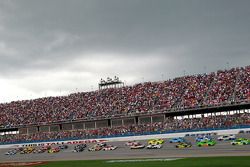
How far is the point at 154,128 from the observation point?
89688 millimetres

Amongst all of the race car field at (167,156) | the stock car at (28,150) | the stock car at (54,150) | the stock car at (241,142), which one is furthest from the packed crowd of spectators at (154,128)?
the stock car at (241,142)

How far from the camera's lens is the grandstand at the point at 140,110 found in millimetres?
85812

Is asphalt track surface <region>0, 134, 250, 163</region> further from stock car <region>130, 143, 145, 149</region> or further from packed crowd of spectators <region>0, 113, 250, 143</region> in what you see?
packed crowd of spectators <region>0, 113, 250, 143</region>

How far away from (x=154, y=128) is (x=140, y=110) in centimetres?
897

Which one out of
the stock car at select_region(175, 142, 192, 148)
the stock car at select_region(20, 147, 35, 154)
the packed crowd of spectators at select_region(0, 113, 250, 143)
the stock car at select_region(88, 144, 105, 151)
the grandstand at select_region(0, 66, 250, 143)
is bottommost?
the stock car at select_region(20, 147, 35, 154)

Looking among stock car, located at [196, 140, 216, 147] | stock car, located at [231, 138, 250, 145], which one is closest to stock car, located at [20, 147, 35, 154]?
stock car, located at [196, 140, 216, 147]

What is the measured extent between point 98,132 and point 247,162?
5738 cm

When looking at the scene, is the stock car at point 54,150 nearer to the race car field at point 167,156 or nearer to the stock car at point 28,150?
the race car field at point 167,156

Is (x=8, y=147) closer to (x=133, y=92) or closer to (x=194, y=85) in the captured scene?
(x=133, y=92)

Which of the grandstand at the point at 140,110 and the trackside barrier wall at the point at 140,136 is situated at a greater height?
the grandstand at the point at 140,110

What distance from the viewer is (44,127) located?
111438mm

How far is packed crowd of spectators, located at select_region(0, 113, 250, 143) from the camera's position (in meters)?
81.1

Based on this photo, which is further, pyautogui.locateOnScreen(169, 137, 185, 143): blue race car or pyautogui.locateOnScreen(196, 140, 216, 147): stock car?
pyautogui.locateOnScreen(169, 137, 185, 143): blue race car

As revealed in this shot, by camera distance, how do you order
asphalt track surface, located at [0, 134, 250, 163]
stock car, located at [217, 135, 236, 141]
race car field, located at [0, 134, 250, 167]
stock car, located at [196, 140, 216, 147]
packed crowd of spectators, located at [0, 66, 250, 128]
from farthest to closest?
packed crowd of spectators, located at [0, 66, 250, 128] → stock car, located at [217, 135, 236, 141] → stock car, located at [196, 140, 216, 147] → asphalt track surface, located at [0, 134, 250, 163] → race car field, located at [0, 134, 250, 167]
